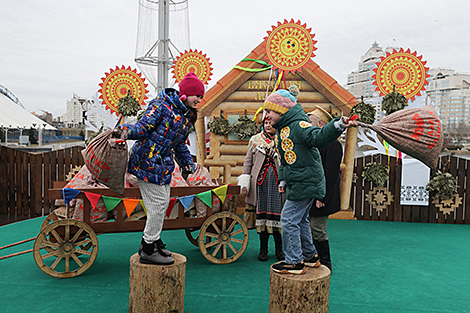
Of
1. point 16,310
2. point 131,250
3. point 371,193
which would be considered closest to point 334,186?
point 131,250

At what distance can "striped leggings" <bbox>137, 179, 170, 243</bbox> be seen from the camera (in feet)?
9.84

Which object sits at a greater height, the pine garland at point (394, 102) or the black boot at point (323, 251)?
the pine garland at point (394, 102)

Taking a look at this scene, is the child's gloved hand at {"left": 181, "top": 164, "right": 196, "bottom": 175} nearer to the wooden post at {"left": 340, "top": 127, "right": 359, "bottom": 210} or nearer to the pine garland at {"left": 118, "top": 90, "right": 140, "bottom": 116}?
the pine garland at {"left": 118, "top": 90, "right": 140, "bottom": 116}

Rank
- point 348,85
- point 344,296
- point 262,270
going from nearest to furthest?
point 344,296 → point 262,270 → point 348,85

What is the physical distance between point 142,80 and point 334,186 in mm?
4612

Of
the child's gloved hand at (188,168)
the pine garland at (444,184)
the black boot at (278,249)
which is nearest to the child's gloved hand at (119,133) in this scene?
the child's gloved hand at (188,168)

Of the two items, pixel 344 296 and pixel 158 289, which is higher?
pixel 158 289

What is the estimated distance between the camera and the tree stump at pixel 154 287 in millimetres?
2857

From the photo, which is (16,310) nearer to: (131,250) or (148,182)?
(148,182)

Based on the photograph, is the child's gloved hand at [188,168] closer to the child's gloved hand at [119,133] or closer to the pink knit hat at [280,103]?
the child's gloved hand at [119,133]

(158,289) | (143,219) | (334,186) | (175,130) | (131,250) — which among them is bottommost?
(131,250)

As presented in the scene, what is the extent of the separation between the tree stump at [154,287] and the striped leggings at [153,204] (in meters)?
0.26

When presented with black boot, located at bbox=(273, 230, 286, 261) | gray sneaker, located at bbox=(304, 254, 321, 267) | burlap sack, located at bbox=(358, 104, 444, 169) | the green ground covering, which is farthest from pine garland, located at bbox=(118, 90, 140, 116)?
burlap sack, located at bbox=(358, 104, 444, 169)

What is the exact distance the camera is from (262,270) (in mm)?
4160
